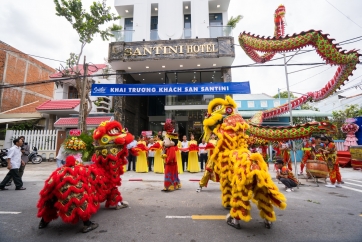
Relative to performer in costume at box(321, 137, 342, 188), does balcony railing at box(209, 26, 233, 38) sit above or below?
above

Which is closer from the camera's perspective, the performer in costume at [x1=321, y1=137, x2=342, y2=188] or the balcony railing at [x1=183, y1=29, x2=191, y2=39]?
the performer in costume at [x1=321, y1=137, x2=342, y2=188]

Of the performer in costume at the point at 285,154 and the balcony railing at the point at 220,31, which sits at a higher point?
the balcony railing at the point at 220,31

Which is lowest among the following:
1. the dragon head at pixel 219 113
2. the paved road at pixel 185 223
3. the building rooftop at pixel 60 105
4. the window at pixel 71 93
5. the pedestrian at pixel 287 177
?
the paved road at pixel 185 223

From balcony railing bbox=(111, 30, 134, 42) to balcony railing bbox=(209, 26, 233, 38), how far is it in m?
5.79

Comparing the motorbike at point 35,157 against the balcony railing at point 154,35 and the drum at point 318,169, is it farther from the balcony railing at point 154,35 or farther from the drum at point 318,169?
the drum at point 318,169

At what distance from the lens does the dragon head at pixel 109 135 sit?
3482mm

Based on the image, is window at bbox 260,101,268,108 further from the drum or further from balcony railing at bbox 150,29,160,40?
balcony railing at bbox 150,29,160,40

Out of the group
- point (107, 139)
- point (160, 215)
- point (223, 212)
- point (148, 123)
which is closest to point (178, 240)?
point (160, 215)

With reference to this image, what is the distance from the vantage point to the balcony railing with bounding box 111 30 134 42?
13.4m

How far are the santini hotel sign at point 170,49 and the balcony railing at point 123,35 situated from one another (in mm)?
409

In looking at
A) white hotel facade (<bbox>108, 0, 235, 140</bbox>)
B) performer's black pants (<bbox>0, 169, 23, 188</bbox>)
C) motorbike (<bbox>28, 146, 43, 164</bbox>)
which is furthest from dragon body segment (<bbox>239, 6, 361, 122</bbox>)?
motorbike (<bbox>28, 146, 43, 164</bbox>)

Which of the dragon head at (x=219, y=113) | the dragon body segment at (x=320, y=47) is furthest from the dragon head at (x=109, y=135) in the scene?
A: the dragon body segment at (x=320, y=47)

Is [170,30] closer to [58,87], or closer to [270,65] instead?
[270,65]

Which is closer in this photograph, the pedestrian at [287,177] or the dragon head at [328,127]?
the dragon head at [328,127]
